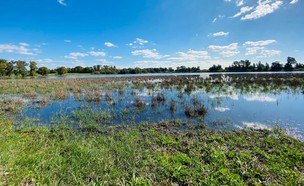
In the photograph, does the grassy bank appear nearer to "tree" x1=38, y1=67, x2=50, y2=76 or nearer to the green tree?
the green tree

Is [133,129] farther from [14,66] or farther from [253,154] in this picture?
[14,66]

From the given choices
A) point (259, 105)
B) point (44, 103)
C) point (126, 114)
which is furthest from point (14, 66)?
point (259, 105)

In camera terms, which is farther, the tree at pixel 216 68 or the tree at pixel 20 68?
the tree at pixel 216 68

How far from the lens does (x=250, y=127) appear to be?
27.3 ft

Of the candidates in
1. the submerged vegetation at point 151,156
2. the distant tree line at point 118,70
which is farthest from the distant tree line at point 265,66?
the submerged vegetation at point 151,156

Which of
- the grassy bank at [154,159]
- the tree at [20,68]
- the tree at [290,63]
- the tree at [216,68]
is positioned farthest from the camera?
the tree at [216,68]

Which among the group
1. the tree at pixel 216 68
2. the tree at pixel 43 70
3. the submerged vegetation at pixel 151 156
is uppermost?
the tree at pixel 216 68

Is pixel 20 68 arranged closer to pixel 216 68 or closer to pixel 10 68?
pixel 10 68

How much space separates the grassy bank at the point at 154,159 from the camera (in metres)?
4.09

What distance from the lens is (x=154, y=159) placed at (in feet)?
17.0

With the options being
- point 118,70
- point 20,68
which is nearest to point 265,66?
point 118,70

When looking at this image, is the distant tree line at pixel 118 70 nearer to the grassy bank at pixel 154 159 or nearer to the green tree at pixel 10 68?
the green tree at pixel 10 68

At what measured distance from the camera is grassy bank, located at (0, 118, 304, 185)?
161 inches

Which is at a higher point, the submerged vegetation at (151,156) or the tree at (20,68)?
the tree at (20,68)
